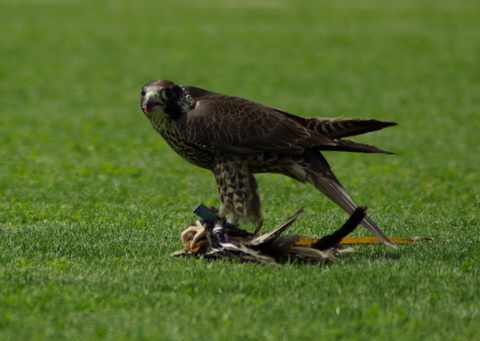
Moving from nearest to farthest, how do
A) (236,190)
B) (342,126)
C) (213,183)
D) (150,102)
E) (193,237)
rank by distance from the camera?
(150,102)
(236,190)
(193,237)
(342,126)
(213,183)

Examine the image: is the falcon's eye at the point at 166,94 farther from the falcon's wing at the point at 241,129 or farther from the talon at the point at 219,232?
the talon at the point at 219,232

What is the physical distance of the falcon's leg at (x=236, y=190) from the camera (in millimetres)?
6922

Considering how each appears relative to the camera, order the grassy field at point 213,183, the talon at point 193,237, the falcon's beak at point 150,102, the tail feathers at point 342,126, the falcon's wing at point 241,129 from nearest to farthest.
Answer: the grassy field at point 213,183 → the falcon's beak at point 150,102 → the falcon's wing at point 241,129 → the talon at point 193,237 → the tail feathers at point 342,126

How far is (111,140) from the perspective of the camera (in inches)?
593

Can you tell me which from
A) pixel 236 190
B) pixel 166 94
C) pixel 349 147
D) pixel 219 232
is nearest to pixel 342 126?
pixel 349 147

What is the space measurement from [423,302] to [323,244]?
1331 millimetres

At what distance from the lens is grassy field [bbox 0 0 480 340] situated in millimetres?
5426

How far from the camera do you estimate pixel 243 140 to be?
6.92 m

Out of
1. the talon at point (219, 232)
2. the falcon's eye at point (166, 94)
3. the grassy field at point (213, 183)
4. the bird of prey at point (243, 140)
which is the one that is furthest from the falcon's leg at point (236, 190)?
the falcon's eye at point (166, 94)

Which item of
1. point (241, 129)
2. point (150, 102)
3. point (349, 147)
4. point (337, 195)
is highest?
point (150, 102)

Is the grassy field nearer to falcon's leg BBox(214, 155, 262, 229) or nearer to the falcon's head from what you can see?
falcon's leg BBox(214, 155, 262, 229)

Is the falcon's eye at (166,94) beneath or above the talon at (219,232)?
above

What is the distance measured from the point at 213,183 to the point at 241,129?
4.87 metres

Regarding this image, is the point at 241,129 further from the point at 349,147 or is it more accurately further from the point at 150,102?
the point at 349,147
